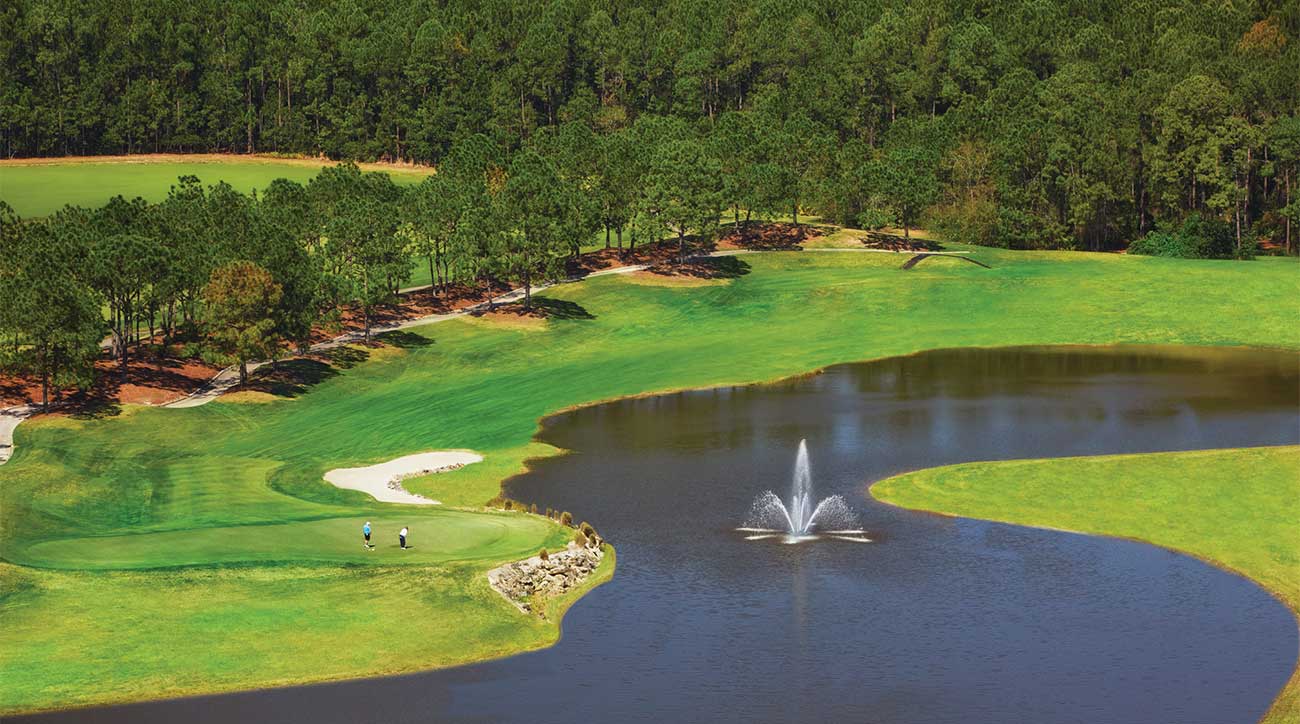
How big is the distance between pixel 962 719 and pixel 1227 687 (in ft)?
40.5

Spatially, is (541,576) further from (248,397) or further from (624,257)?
(624,257)

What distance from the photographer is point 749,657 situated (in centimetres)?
6969

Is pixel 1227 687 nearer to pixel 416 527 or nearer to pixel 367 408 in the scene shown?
pixel 416 527

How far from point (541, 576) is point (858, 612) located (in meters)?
16.1

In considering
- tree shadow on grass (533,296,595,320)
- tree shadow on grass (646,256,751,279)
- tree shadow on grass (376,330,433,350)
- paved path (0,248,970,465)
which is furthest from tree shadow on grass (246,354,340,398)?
tree shadow on grass (646,256,751,279)

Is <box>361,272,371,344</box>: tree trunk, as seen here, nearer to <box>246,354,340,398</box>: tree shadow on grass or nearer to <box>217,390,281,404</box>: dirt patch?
<box>246,354,340,398</box>: tree shadow on grass

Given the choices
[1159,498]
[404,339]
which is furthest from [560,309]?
[1159,498]

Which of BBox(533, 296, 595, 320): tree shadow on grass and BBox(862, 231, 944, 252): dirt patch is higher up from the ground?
BBox(862, 231, 944, 252): dirt patch

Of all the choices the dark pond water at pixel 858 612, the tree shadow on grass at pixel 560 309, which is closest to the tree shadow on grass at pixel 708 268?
the tree shadow on grass at pixel 560 309

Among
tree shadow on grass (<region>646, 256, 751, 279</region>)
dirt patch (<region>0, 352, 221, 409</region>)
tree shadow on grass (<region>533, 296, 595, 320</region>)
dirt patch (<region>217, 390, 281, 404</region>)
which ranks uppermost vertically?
tree shadow on grass (<region>646, 256, 751, 279</region>)

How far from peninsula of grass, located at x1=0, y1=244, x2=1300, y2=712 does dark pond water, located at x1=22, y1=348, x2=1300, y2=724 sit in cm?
399

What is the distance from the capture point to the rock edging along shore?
7875 cm

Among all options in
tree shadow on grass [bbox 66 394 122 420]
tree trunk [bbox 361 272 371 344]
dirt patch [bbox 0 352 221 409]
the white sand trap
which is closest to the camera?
the white sand trap

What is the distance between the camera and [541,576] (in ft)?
265
